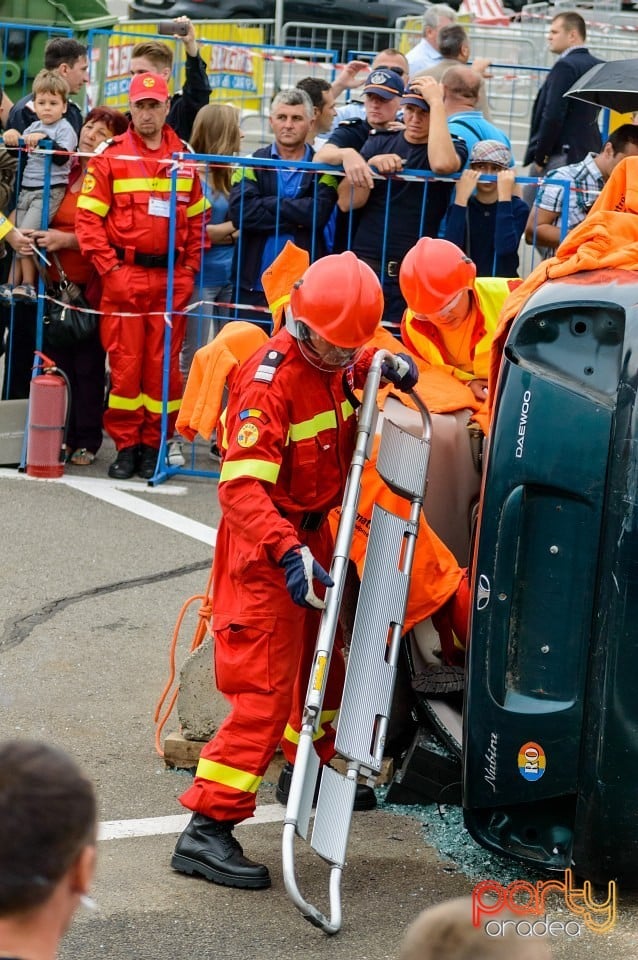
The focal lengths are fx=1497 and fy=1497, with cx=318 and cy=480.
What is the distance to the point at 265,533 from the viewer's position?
4301 millimetres

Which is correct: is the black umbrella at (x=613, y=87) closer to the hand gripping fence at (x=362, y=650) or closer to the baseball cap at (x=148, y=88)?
the hand gripping fence at (x=362, y=650)

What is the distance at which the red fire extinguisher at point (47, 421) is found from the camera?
8562 mm

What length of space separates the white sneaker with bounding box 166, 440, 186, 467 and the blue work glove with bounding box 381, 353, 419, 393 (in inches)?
169

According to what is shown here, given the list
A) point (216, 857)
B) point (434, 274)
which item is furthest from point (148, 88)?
point (216, 857)

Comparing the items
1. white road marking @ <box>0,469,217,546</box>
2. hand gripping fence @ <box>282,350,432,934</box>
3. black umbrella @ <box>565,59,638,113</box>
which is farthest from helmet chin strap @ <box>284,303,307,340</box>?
white road marking @ <box>0,469,217,546</box>

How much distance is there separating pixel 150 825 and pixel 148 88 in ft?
16.2

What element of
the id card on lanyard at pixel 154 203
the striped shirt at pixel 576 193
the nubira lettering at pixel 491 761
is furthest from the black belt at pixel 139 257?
the nubira lettering at pixel 491 761

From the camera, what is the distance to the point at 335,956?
13.3ft

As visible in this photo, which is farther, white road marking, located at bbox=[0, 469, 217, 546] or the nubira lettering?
white road marking, located at bbox=[0, 469, 217, 546]

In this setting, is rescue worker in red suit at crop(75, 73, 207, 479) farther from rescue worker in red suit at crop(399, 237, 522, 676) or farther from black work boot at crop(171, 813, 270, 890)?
black work boot at crop(171, 813, 270, 890)

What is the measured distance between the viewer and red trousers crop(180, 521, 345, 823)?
14.5ft

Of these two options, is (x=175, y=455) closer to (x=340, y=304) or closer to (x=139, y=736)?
(x=139, y=736)

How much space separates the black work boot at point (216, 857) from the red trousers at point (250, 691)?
6 centimetres

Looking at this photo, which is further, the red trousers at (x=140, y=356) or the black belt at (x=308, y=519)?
the red trousers at (x=140, y=356)
